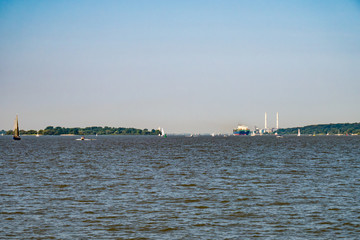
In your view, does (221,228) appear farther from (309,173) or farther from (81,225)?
(309,173)

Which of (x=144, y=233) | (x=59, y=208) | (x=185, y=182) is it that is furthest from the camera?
(x=185, y=182)

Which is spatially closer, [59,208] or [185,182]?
[59,208]

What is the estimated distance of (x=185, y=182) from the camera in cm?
4528

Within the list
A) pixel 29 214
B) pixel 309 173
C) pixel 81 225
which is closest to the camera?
pixel 81 225

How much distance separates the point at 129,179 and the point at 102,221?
21.6 m

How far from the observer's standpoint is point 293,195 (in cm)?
3603

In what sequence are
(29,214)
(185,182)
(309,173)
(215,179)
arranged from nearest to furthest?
1. (29,214)
2. (185,182)
3. (215,179)
4. (309,173)

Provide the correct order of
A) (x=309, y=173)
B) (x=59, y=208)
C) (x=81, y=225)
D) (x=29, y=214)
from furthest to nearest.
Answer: (x=309, y=173) → (x=59, y=208) → (x=29, y=214) → (x=81, y=225)

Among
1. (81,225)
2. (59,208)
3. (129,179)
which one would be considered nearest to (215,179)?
(129,179)

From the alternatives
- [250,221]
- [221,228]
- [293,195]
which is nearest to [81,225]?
[221,228]

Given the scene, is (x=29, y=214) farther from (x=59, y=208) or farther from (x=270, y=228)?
(x=270, y=228)

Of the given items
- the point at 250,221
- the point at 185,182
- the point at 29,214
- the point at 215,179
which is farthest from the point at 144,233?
the point at 215,179

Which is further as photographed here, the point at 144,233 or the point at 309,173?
the point at 309,173

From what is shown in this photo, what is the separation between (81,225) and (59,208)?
5616 millimetres
